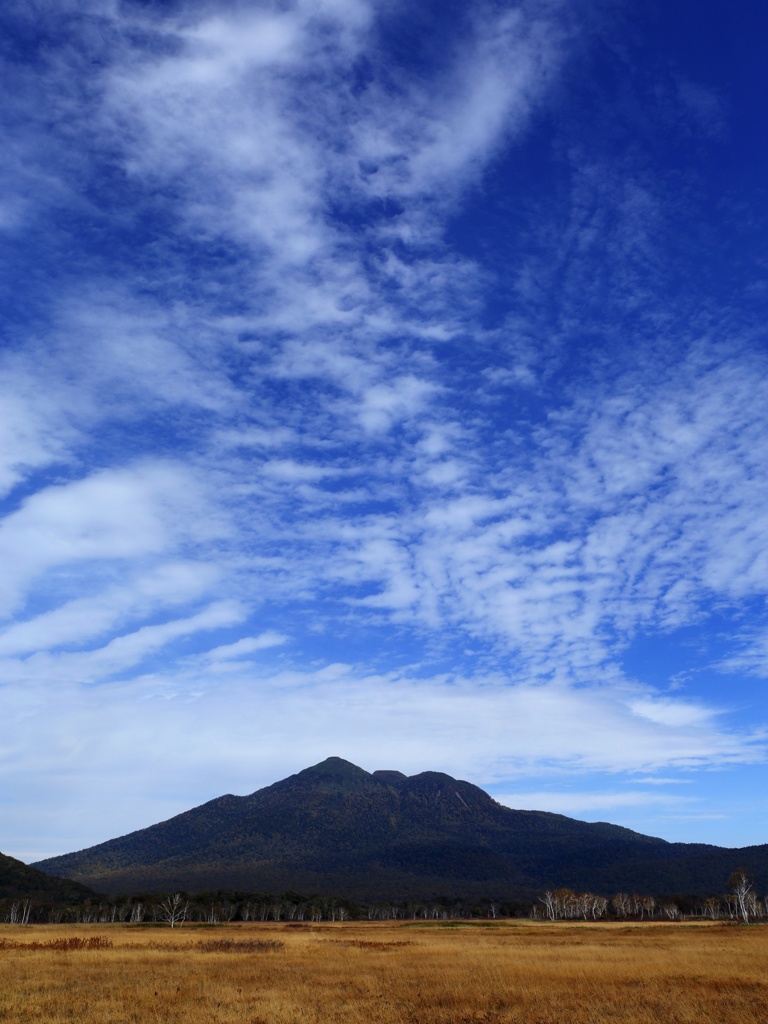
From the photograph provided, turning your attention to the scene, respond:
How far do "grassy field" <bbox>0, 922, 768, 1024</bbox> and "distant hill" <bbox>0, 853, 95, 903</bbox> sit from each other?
105300 millimetres

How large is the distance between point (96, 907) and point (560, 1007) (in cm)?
12293

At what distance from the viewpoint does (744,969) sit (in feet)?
97.7

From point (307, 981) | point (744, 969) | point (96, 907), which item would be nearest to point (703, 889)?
point (96, 907)

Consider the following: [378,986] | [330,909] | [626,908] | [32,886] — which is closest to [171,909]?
[330,909]

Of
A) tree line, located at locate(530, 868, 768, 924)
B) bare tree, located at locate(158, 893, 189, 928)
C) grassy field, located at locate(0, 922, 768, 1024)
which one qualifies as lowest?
tree line, located at locate(530, 868, 768, 924)

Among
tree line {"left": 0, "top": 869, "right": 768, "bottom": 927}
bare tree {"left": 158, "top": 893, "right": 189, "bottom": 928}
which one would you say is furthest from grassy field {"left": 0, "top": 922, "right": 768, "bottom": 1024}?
bare tree {"left": 158, "top": 893, "right": 189, "bottom": 928}

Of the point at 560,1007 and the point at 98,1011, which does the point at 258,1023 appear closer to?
the point at 98,1011

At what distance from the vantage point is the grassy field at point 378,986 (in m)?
18.7

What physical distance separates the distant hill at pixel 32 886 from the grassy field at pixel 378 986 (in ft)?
345

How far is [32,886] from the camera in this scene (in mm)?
133250

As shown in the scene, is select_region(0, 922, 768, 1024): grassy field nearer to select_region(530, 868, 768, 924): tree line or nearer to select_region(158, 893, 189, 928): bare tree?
select_region(158, 893, 189, 928): bare tree

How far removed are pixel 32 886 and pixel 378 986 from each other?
140 meters

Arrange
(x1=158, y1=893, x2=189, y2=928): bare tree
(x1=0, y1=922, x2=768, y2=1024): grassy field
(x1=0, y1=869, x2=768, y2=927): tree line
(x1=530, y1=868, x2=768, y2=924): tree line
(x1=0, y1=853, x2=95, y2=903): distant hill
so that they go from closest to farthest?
(x1=0, y1=922, x2=768, y2=1024): grassy field, (x1=158, y1=893, x2=189, y2=928): bare tree, (x1=0, y1=869, x2=768, y2=927): tree line, (x1=0, y1=853, x2=95, y2=903): distant hill, (x1=530, y1=868, x2=768, y2=924): tree line

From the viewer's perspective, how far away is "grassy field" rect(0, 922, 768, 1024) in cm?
1866
